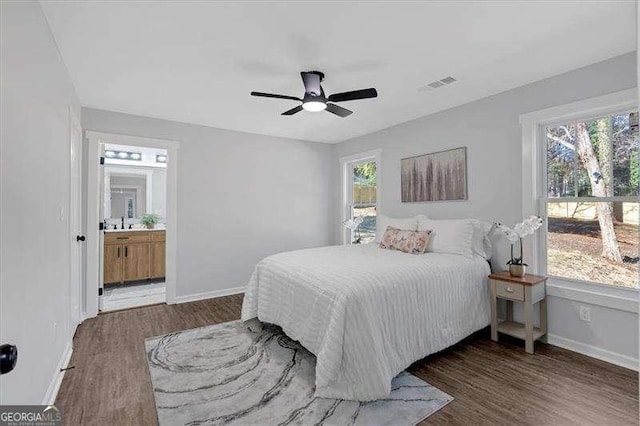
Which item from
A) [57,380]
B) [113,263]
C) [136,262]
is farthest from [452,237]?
[113,263]

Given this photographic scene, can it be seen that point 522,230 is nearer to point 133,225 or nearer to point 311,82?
point 311,82

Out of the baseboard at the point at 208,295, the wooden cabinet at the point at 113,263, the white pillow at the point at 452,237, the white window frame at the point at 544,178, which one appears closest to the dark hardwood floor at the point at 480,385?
the white window frame at the point at 544,178

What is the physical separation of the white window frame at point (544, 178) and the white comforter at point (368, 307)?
1.90 ft

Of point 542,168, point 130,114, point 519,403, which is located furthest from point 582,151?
point 130,114

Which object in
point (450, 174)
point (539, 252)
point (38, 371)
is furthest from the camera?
point (450, 174)

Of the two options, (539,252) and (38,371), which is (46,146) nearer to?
(38,371)

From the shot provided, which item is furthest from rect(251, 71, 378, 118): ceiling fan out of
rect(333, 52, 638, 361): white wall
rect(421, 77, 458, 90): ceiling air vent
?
rect(333, 52, 638, 361): white wall

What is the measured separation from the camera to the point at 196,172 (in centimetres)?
424

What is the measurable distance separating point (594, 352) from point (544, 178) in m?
1.55

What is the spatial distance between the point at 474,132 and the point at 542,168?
0.79 metres

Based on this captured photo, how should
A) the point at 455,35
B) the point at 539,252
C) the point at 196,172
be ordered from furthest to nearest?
the point at 196,172 → the point at 539,252 → the point at 455,35

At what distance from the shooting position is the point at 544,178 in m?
2.92

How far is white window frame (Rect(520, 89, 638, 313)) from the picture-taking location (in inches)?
94.6

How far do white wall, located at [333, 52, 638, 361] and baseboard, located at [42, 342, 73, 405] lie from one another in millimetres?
3875
